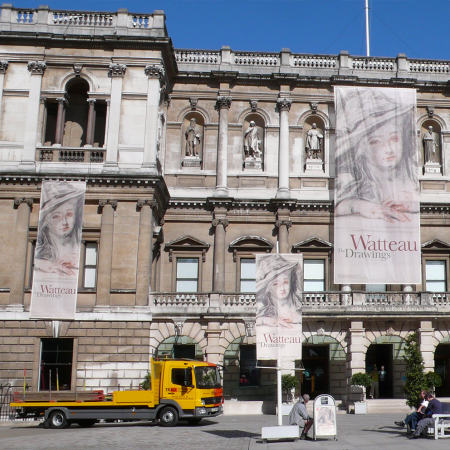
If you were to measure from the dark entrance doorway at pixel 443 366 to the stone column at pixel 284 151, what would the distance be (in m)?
11.5

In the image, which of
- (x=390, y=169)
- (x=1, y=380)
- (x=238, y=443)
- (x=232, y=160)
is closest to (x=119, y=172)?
(x=232, y=160)

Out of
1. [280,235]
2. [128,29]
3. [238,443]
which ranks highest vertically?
[128,29]

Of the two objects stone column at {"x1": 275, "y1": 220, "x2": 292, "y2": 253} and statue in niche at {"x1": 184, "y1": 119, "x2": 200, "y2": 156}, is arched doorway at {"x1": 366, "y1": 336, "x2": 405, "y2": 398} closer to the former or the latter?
stone column at {"x1": 275, "y1": 220, "x2": 292, "y2": 253}

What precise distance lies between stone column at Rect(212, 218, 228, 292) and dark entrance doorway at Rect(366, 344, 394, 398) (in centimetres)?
880

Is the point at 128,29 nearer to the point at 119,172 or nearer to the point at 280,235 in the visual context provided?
the point at 119,172

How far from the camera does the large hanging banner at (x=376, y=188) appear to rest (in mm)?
32438

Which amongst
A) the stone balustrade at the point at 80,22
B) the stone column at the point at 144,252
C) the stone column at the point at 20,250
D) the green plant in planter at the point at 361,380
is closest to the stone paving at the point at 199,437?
the green plant in planter at the point at 361,380

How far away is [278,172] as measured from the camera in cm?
3678

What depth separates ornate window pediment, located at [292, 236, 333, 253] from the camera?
3578cm

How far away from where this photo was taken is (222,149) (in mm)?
36688

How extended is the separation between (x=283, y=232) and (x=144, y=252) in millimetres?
8207

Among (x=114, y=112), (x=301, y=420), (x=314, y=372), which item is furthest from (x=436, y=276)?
(x=114, y=112)

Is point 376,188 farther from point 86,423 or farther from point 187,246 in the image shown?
point 86,423

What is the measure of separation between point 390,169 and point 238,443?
19.4 meters
